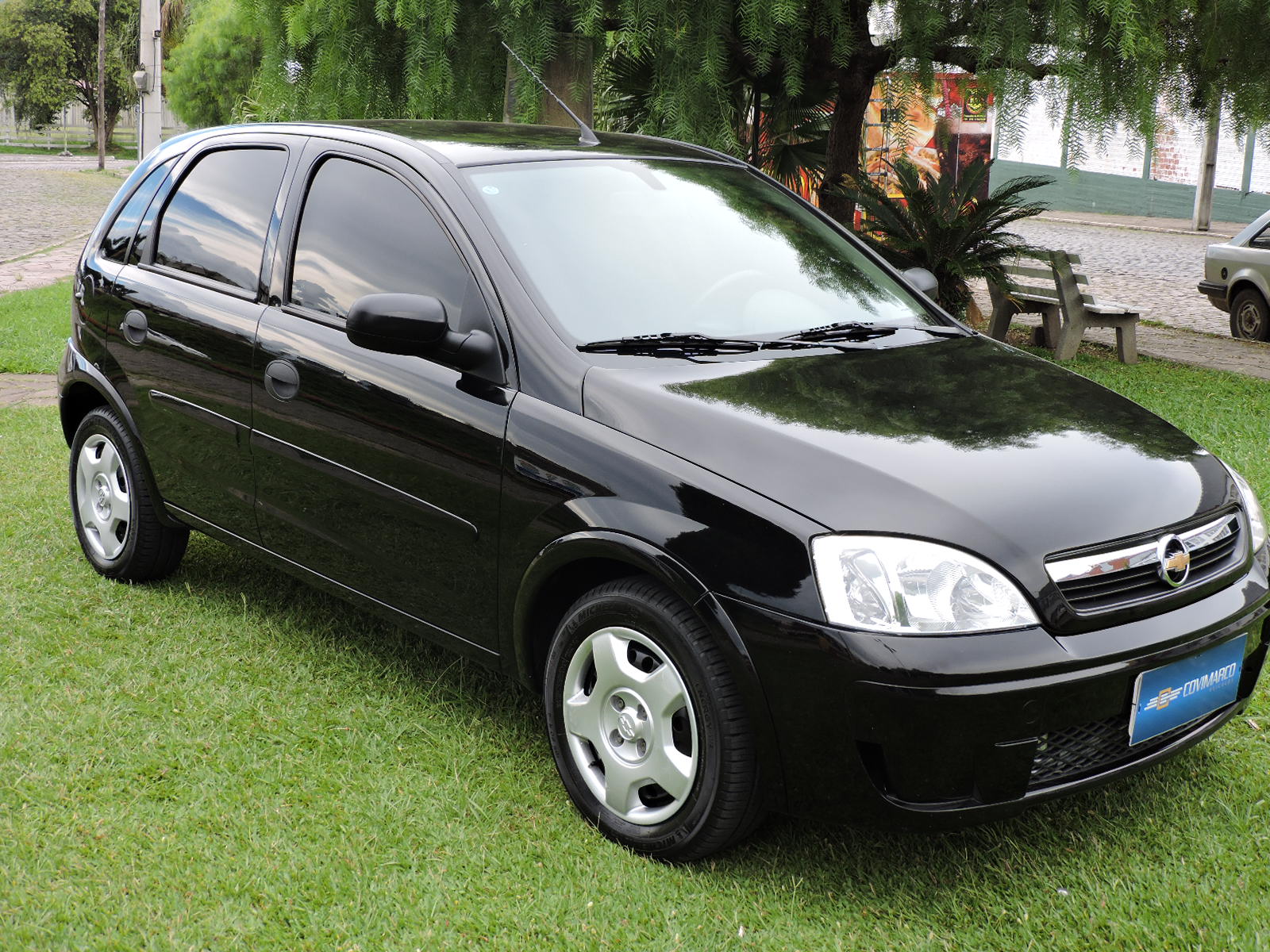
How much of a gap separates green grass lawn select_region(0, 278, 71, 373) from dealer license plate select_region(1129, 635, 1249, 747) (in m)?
7.81

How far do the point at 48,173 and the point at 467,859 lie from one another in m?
44.0

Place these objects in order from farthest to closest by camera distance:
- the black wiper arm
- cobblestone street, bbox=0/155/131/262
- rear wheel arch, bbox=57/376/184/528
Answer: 1. cobblestone street, bbox=0/155/131/262
2. rear wheel arch, bbox=57/376/184/528
3. the black wiper arm

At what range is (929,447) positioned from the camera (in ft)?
9.65

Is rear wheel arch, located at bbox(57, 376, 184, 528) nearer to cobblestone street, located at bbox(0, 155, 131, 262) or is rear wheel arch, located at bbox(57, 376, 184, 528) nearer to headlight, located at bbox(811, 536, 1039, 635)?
headlight, located at bbox(811, 536, 1039, 635)

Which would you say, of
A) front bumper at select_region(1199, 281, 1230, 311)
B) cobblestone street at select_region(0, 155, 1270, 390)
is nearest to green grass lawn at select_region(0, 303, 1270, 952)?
cobblestone street at select_region(0, 155, 1270, 390)

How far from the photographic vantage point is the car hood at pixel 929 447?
273cm

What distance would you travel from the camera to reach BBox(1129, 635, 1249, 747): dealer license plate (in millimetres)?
2834

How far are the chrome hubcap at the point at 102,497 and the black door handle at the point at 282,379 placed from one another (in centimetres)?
113

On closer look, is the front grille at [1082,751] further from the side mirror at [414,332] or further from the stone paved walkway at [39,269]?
the stone paved walkway at [39,269]

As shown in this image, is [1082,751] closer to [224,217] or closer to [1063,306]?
[224,217]

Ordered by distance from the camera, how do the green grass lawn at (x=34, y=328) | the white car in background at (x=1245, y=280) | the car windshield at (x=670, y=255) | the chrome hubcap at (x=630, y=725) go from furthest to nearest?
the white car in background at (x=1245, y=280), the green grass lawn at (x=34, y=328), the car windshield at (x=670, y=255), the chrome hubcap at (x=630, y=725)

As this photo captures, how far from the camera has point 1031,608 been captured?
8.73ft

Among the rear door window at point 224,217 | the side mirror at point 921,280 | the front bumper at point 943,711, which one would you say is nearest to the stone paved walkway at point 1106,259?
the rear door window at point 224,217

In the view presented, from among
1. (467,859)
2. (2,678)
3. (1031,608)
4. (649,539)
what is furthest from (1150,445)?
(2,678)
